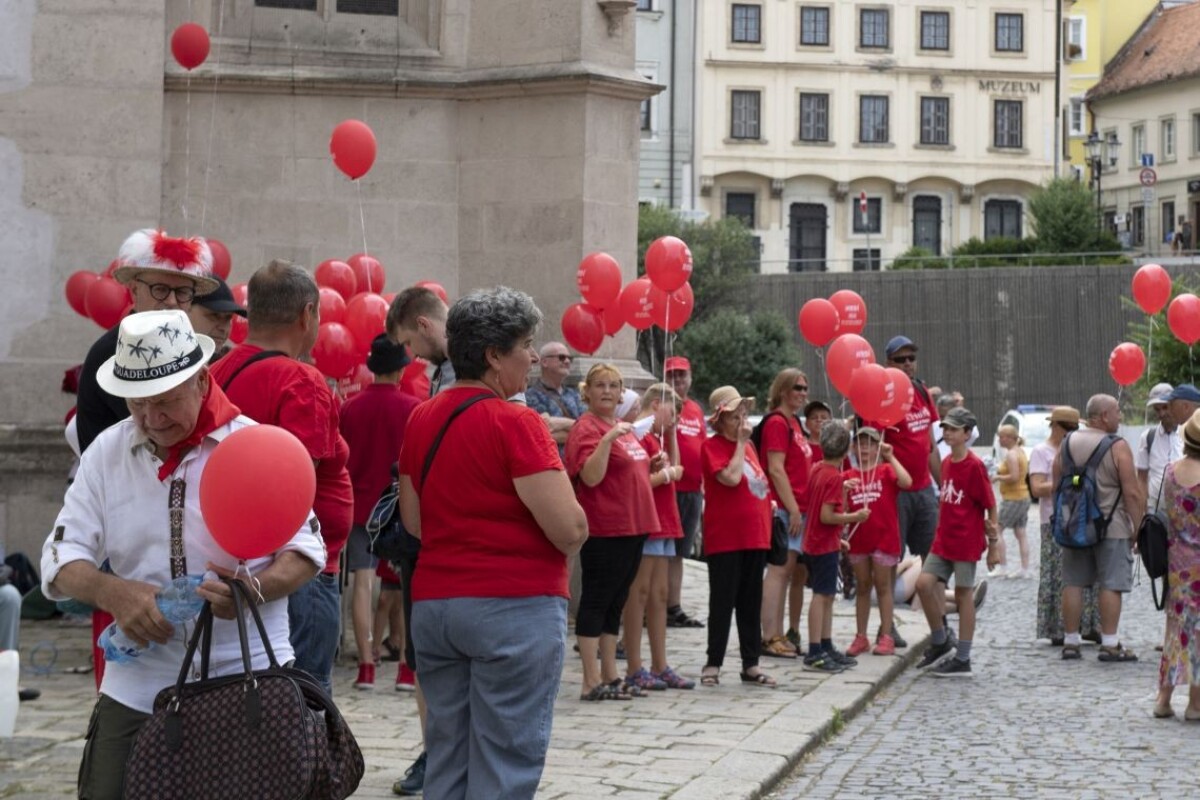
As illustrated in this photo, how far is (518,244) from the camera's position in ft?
43.8

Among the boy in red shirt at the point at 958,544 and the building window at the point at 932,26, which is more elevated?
the building window at the point at 932,26

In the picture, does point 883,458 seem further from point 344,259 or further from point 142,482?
point 142,482

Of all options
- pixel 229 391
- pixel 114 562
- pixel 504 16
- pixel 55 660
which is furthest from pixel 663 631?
pixel 114 562

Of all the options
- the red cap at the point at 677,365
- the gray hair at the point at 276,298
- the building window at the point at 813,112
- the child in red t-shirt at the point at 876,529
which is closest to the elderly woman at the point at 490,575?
the gray hair at the point at 276,298

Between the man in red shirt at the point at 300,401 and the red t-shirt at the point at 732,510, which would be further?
the red t-shirt at the point at 732,510

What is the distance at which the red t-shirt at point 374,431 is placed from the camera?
964cm

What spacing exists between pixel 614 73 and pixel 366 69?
1.86 metres

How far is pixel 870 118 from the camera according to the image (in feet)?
252

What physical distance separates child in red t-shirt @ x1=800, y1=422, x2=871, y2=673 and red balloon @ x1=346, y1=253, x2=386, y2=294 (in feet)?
10.6

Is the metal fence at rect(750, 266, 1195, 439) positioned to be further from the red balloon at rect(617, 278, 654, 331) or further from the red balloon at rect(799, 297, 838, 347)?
the red balloon at rect(617, 278, 654, 331)

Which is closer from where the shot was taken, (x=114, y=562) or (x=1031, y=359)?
(x=114, y=562)

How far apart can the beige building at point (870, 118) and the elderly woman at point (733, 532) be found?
64445mm

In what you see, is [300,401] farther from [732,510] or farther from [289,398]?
[732,510]

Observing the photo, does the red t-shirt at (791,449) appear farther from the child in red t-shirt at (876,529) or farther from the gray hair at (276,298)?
the gray hair at (276,298)
